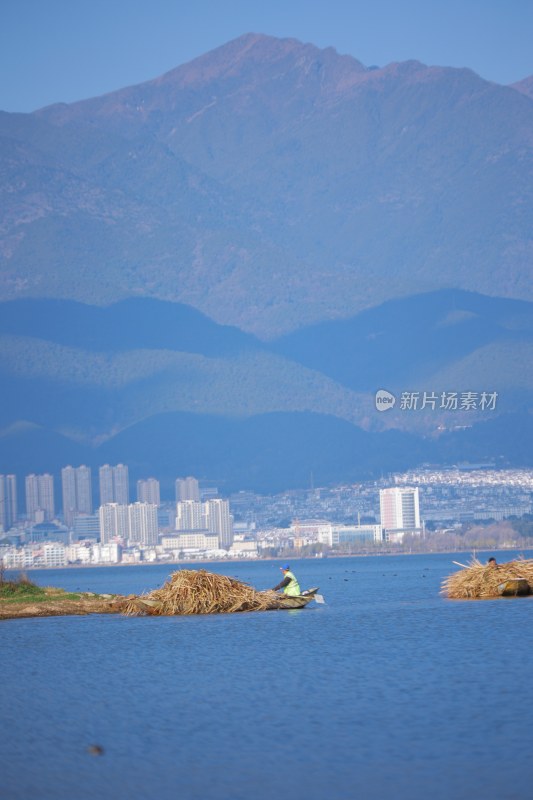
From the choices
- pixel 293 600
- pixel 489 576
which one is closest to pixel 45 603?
pixel 293 600

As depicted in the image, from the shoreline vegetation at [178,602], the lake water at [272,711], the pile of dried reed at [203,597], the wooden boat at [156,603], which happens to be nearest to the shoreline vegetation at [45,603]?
the shoreline vegetation at [178,602]

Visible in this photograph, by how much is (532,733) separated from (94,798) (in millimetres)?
7101

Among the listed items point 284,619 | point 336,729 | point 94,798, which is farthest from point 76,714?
point 284,619

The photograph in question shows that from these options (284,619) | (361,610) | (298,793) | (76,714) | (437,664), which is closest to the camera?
(298,793)

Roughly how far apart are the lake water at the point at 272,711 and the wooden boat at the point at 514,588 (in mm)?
3247

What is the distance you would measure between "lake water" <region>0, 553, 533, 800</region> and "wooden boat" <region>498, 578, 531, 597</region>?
128 inches

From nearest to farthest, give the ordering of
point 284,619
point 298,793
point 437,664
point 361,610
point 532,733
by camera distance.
Result: point 298,793
point 532,733
point 437,664
point 284,619
point 361,610

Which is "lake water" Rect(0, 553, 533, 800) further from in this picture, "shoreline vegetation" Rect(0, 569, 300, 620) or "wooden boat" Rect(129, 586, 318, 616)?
"wooden boat" Rect(129, 586, 318, 616)

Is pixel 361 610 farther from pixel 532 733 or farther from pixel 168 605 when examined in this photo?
pixel 532 733

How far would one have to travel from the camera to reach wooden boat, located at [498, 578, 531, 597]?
51406mm

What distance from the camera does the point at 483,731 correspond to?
25.4 m

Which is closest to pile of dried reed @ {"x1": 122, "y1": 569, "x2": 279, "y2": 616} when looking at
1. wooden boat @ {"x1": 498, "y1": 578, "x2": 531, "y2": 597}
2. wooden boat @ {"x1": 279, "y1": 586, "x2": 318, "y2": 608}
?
wooden boat @ {"x1": 279, "y1": 586, "x2": 318, "y2": 608}

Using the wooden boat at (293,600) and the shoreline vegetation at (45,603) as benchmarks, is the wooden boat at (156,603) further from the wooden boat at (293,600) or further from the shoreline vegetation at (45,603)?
the shoreline vegetation at (45,603)

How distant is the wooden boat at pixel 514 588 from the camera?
51406 millimetres
